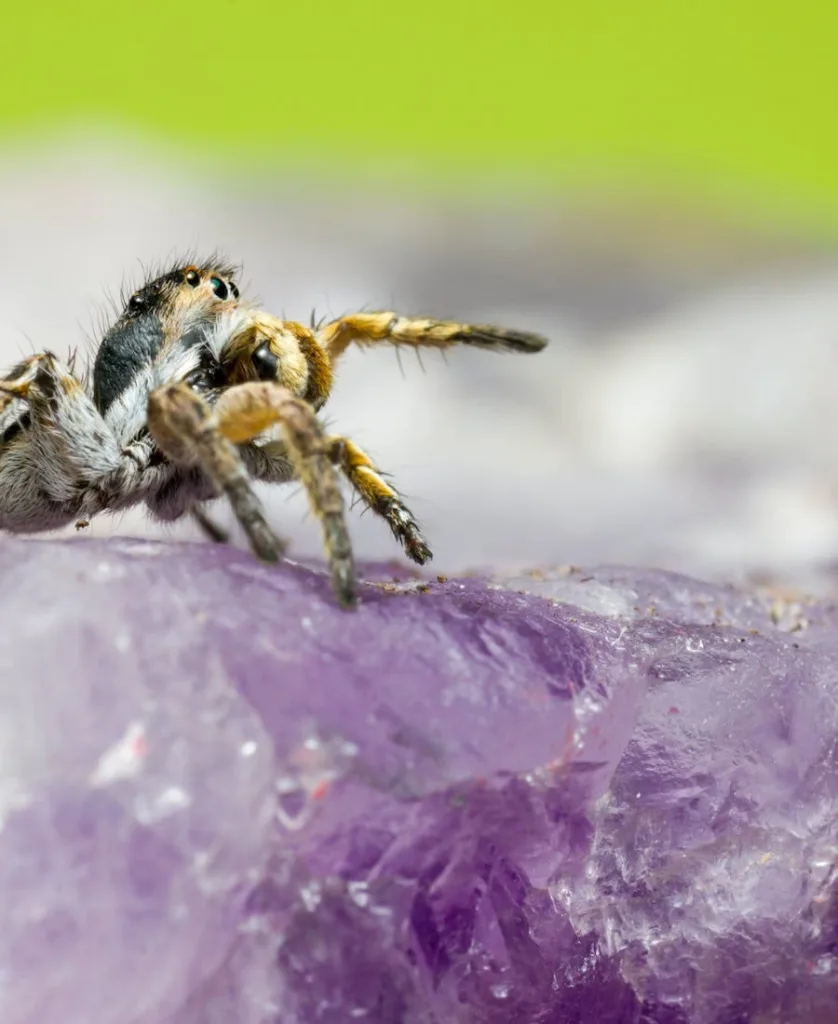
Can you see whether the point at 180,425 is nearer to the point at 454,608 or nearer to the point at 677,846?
the point at 454,608

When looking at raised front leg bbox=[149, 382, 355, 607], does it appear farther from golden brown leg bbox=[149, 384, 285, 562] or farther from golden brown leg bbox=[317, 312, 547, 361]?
golden brown leg bbox=[317, 312, 547, 361]

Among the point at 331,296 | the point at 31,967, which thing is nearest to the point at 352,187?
the point at 331,296

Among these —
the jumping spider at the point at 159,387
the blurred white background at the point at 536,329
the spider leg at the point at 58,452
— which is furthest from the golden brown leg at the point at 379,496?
the blurred white background at the point at 536,329

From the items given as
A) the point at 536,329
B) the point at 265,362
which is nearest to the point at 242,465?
the point at 265,362

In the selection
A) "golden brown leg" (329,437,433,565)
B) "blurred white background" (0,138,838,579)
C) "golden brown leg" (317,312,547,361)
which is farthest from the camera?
"blurred white background" (0,138,838,579)

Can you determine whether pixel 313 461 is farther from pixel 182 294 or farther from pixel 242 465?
pixel 182 294

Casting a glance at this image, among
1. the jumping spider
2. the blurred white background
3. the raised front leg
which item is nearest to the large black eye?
the jumping spider

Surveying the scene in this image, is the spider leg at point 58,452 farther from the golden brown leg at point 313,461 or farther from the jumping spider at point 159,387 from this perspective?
the golden brown leg at point 313,461
